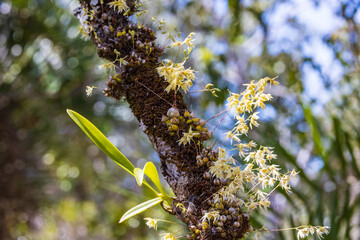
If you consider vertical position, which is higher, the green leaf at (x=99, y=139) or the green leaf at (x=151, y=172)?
the green leaf at (x=99, y=139)

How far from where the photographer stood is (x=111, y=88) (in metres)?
0.53

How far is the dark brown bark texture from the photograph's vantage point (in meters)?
0.45

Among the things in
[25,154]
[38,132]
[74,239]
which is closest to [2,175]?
[25,154]

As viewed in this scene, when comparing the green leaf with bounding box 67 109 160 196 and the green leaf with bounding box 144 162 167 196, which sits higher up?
the green leaf with bounding box 67 109 160 196

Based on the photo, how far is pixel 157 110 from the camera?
513mm

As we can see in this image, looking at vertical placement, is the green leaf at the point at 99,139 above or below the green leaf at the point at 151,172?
above

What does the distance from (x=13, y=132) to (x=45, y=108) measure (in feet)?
0.88

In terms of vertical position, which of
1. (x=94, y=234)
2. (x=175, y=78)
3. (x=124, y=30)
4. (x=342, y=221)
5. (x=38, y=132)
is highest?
(x=38, y=132)

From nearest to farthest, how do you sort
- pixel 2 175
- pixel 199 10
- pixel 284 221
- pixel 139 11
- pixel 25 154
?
pixel 139 11 < pixel 284 221 < pixel 2 175 < pixel 25 154 < pixel 199 10

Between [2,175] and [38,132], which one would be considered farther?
[38,132]

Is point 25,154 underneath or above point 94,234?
above

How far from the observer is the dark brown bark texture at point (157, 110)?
0.45m

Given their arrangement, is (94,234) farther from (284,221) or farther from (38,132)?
(284,221)

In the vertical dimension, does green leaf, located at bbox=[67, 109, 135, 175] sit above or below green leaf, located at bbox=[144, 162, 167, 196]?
above
